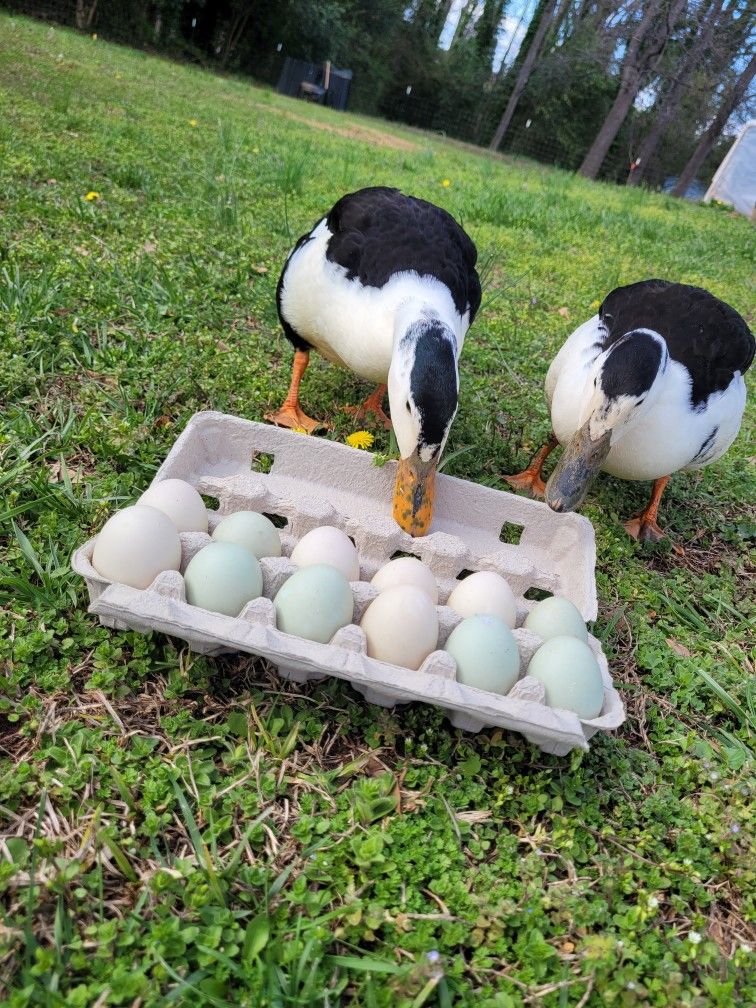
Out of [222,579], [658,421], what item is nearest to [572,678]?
[222,579]

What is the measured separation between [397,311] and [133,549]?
121 centimetres

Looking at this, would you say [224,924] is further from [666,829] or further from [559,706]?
[666,829]

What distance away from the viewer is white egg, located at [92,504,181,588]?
5.72 feet

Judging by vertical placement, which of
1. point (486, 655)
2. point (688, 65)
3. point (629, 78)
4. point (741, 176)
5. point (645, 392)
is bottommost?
point (486, 655)

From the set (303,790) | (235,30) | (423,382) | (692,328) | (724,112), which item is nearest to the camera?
(303,790)

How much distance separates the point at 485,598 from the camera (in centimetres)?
202

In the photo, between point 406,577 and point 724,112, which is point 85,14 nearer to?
point 724,112

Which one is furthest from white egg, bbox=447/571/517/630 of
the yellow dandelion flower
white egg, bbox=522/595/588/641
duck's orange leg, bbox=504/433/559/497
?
duck's orange leg, bbox=504/433/559/497

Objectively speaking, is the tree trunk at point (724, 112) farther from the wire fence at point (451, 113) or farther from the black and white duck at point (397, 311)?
the black and white duck at point (397, 311)

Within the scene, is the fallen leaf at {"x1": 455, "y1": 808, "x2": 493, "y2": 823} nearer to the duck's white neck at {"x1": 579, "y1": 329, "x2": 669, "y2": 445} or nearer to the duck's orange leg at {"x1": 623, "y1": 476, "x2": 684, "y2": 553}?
the duck's white neck at {"x1": 579, "y1": 329, "x2": 669, "y2": 445}

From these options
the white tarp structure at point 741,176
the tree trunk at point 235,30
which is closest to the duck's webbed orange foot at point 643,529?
the white tarp structure at point 741,176

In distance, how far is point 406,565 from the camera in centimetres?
203

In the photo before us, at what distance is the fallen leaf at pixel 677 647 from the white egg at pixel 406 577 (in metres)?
0.91

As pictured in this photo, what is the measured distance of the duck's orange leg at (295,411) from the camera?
305cm
